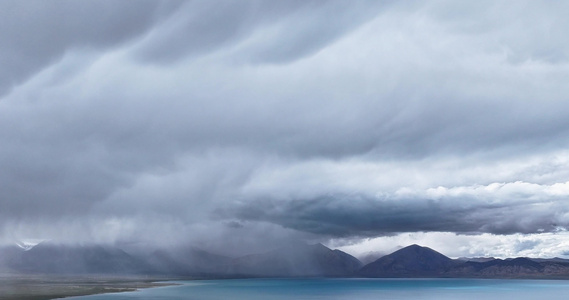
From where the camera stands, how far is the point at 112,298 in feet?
626

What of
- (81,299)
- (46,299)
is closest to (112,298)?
(81,299)

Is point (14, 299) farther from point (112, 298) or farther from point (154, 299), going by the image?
point (154, 299)

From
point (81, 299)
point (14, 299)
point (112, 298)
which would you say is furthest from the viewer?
point (112, 298)

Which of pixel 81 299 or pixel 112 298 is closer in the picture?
pixel 81 299

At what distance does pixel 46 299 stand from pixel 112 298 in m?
28.4

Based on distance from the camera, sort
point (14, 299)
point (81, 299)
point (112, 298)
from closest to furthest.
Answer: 1. point (14, 299)
2. point (81, 299)
3. point (112, 298)

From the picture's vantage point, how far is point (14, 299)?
157m

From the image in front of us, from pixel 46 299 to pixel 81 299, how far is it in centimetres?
1356

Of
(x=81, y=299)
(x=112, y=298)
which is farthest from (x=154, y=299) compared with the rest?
(x=81, y=299)

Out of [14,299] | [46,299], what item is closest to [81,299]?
[46,299]

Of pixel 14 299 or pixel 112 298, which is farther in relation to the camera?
pixel 112 298

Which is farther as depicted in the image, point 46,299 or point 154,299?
point 154,299

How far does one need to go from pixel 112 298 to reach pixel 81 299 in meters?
14.9

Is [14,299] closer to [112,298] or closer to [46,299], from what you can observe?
[46,299]
